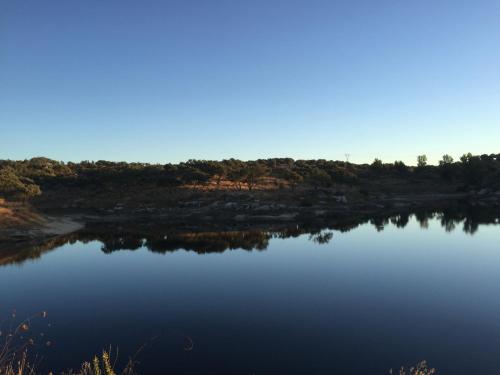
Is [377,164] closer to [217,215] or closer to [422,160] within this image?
[422,160]

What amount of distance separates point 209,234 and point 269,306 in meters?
31.7

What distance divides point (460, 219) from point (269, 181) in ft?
165

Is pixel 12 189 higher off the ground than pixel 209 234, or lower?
higher

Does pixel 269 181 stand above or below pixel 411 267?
above

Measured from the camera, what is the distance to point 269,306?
2330 centimetres

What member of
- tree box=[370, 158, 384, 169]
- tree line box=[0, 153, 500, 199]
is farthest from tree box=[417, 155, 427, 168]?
tree line box=[0, 153, 500, 199]

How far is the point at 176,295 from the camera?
2633cm

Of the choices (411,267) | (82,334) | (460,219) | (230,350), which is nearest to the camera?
(230,350)

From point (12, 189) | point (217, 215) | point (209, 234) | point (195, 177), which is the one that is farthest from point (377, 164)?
point (12, 189)

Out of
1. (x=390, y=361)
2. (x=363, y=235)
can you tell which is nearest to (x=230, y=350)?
(x=390, y=361)

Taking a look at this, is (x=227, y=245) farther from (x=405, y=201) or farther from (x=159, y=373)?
(x=405, y=201)

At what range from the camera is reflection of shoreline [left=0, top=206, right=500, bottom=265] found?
4484 cm

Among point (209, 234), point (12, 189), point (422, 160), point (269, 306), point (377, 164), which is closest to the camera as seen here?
point (269, 306)

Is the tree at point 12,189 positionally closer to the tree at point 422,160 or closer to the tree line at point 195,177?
the tree line at point 195,177
